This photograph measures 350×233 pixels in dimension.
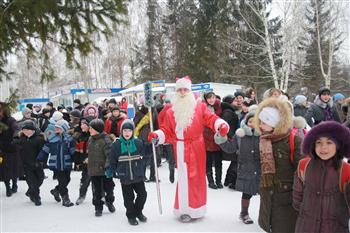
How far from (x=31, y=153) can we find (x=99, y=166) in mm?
1673

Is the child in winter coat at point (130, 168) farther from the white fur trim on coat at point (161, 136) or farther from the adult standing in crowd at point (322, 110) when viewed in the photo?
the adult standing in crowd at point (322, 110)

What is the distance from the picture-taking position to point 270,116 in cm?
343

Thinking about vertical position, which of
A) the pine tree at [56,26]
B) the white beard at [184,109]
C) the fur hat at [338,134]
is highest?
the pine tree at [56,26]

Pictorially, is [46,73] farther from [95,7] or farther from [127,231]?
[127,231]

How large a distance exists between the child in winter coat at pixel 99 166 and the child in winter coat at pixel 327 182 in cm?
338

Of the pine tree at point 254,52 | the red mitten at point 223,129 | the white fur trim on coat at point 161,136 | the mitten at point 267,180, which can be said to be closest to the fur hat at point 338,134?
the mitten at point 267,180

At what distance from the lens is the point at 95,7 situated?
5.15 metres

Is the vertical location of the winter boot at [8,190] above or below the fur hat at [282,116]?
below

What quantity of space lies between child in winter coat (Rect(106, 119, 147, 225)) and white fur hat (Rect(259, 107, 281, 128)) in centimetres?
224

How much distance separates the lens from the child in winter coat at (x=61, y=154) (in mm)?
6211

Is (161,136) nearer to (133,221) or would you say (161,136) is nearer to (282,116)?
(133,221)

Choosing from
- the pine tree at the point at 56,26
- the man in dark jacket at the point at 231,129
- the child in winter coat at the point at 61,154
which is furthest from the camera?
the man in dark jacket at the point at 231,129

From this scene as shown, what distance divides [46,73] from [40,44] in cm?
52

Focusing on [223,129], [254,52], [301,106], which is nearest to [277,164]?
[223,129]
